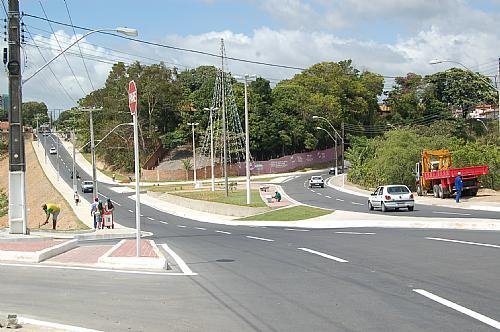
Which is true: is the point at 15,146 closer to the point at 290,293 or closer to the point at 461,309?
the point at 290,293

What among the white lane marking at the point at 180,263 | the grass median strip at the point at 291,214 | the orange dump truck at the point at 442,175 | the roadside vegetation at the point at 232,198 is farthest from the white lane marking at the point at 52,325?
the orange dump truck at the point at 442,175

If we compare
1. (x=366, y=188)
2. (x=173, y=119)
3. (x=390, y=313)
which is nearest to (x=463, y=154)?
(x=366, y=188)

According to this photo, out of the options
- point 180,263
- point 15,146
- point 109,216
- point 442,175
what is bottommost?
point 109,216

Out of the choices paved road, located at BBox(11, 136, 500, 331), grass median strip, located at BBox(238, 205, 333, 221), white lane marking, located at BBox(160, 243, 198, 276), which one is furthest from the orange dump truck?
white lane marking, located at BBox(160, 243, 198, 276)

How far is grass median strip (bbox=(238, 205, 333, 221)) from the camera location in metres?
38.1

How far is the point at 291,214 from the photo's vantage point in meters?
39.7

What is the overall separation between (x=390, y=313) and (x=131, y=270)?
677 centimetres

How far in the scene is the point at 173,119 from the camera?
11338 centimetres

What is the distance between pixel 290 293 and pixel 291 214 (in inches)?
1146

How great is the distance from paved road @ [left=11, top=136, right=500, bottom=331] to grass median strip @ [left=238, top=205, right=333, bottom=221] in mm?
20815

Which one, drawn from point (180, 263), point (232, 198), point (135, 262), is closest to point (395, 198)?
point (232, 198)

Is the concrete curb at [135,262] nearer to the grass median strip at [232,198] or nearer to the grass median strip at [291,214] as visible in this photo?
the grass median strip at [291,214]

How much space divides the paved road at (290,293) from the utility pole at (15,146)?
955 cm

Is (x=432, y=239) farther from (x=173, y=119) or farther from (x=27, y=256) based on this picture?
(x=173, y=119)
